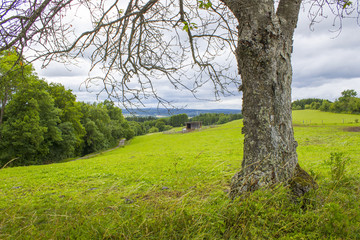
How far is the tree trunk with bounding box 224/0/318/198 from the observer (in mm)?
3012

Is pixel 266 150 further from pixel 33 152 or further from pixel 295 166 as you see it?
pixel 33 152

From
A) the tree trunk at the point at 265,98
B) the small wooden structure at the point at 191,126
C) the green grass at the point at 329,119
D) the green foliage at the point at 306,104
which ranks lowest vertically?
the small wooden structure at the point at 191,126

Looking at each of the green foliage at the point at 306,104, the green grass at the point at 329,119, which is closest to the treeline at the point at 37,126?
the green grass at the point at 329,119

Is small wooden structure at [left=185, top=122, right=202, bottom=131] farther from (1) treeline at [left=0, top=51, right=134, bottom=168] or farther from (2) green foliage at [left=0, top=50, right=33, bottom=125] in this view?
(2) green foliage at [left=0, top=50, right=33, bottom=125]

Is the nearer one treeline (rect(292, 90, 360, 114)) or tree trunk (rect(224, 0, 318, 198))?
tree trunk (rect(224, 0, 318, 198))

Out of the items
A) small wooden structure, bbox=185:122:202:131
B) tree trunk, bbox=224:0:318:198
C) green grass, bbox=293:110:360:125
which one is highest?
tree trunk, bbox=224:0:318:198

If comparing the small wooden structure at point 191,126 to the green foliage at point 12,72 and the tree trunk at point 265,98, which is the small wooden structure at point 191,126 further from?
the tree trunk at point 265,98

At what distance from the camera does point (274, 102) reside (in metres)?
3.06

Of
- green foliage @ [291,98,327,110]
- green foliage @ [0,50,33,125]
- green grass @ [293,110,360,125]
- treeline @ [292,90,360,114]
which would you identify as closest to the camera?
green foliage @ [0,50,33,125]

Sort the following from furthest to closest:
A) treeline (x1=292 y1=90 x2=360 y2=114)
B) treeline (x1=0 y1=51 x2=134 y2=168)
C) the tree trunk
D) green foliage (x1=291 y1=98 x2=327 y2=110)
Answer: green foliage (x1=291 y1=98 x2=327 y2=110)
treeline (x1=292 y1=90 x2=360 y2=114)
treeline (x1=0 y1=51 x2=134 y2=168)
the tree trunk

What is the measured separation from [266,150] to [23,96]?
90.8 ft

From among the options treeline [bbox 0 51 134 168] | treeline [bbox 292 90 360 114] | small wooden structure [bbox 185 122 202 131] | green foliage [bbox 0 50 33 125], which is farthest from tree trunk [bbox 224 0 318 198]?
treeline [bbox 292 90 360 114]

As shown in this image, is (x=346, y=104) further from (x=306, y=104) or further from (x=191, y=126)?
(x=191, y=126)

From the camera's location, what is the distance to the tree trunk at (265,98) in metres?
3.01
